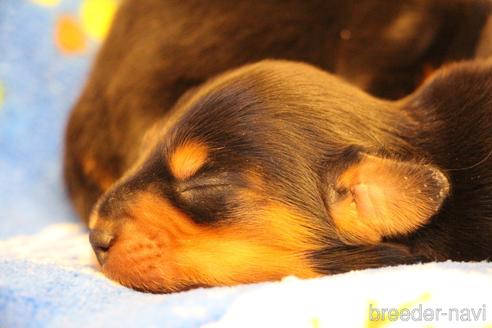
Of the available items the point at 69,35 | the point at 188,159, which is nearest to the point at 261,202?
the point at 188,159

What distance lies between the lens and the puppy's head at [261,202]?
1.57 meters

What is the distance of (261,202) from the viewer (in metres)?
1.59

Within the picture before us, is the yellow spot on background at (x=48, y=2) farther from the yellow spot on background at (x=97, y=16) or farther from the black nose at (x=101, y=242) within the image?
the black nose at (x=101, y=242)

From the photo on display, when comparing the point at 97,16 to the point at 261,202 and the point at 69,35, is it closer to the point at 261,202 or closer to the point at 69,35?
the point at 69,35

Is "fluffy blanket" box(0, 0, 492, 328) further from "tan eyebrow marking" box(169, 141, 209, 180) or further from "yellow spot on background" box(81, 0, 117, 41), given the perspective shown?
"yellow spot on background" box(81, 0, 117, 41)

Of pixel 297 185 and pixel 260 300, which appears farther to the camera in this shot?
pixel 297 185

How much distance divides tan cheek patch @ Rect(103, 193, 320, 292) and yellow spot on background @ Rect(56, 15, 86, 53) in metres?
1.43

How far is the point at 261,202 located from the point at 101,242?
400mm

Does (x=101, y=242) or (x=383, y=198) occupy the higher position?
(x=383, y=198)

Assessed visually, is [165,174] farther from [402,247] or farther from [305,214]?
[402,247]

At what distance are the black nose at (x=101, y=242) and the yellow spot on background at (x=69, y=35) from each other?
1370 mm

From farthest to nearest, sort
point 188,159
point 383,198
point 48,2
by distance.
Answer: point 48,2, point 188,159, point 383,198

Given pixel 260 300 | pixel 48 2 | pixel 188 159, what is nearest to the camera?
pixel 260 300

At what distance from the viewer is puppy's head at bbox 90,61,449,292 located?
1.57 m
